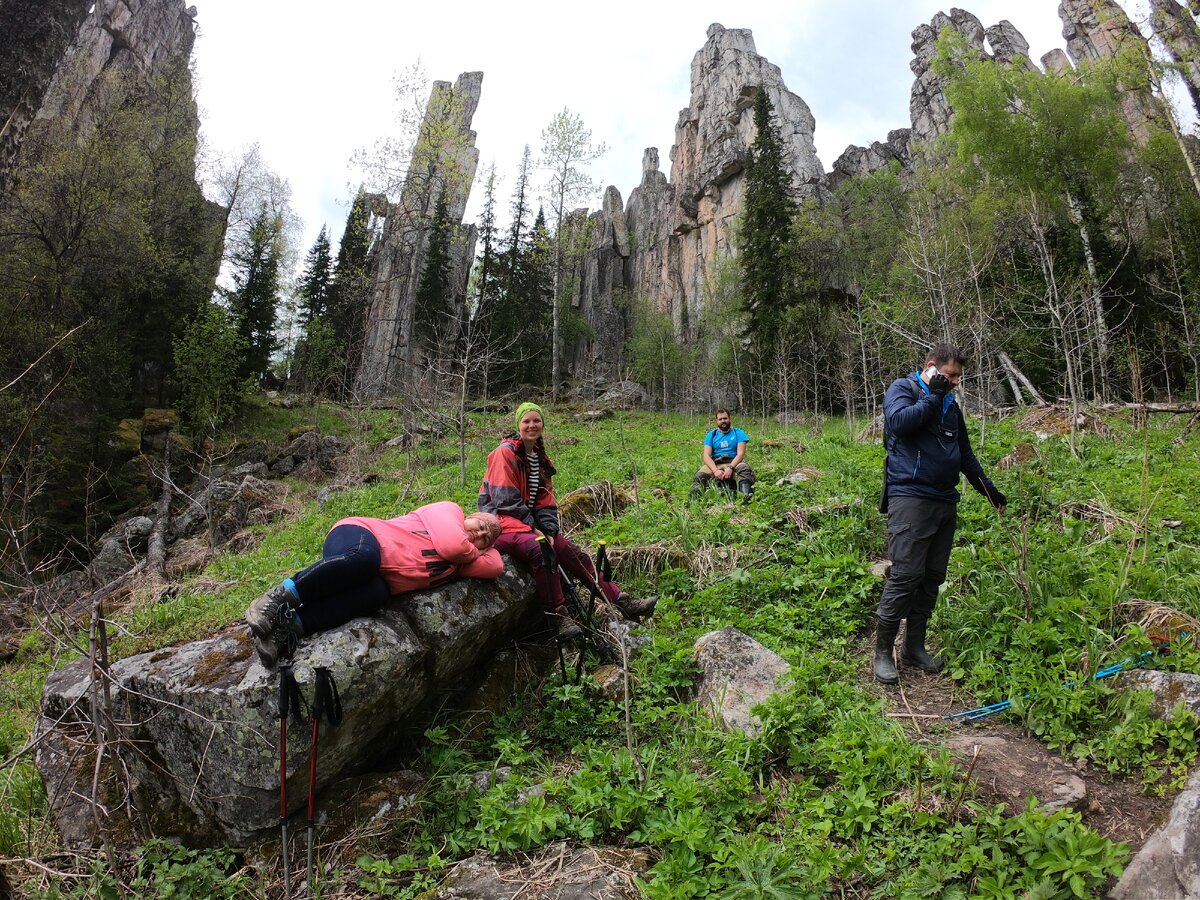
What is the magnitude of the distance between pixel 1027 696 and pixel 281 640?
3869mm

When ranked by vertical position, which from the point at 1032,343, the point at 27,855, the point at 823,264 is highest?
the point at 823,264

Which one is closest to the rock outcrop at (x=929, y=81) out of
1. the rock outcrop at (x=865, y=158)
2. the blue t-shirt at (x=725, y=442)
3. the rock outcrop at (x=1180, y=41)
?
the rock outcrop at (x=865, y=158)

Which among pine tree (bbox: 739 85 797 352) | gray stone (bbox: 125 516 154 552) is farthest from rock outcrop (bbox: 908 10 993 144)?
gray stone (bbox: 125 516 154 552)

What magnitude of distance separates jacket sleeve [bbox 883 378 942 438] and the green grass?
3.56ft

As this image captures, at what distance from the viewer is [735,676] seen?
3584 millimetres

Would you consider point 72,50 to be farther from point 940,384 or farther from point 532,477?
point 940,384

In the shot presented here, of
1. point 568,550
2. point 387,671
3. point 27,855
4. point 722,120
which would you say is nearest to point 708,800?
point 387,671

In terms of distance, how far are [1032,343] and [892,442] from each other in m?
14.7

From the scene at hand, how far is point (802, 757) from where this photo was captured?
2.91 m

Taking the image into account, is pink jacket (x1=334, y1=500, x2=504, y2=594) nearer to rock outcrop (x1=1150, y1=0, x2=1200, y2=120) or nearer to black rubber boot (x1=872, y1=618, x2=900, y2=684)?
black rubber boot (x1=872, y1=618, x2=900, y2=684)

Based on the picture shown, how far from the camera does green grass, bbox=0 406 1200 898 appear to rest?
2.28 m

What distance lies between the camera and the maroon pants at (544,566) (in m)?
4.13

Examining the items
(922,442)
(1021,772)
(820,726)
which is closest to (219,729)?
(820,726)

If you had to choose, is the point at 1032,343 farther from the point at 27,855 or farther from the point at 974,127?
the point at 27,855
